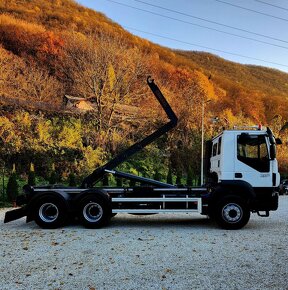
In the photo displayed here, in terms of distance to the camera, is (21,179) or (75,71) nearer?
(21,179)

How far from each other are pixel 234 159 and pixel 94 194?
12.8 ft

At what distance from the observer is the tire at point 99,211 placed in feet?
28.9

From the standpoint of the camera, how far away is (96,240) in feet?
24.3

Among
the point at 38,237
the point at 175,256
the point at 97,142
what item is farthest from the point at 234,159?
the point at 97,142

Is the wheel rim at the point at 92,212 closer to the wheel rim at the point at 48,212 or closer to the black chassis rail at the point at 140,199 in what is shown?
the black chassis rail at the point at 140,199

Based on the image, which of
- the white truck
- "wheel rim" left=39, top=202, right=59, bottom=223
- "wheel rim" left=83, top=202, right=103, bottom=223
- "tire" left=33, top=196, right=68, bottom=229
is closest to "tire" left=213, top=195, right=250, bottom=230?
the white truck

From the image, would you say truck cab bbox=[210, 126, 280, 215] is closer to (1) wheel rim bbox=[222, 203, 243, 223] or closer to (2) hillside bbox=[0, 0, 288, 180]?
(1) wheel rim bbox=[222, 203, 243, 223]

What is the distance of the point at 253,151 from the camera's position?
28.9 ft

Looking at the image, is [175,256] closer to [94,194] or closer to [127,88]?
[94,194]

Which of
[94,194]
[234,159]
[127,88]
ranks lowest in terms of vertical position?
[94,194]

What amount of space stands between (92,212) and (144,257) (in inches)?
129

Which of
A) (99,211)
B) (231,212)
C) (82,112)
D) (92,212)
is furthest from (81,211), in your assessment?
(82,112)

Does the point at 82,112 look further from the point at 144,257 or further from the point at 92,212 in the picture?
the point at 144,257

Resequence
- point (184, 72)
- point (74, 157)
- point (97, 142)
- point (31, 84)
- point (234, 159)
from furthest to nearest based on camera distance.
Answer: point (184, 72) < point (31, 84) < point (97, 142) < point (74, 157) < point (234, 159)
